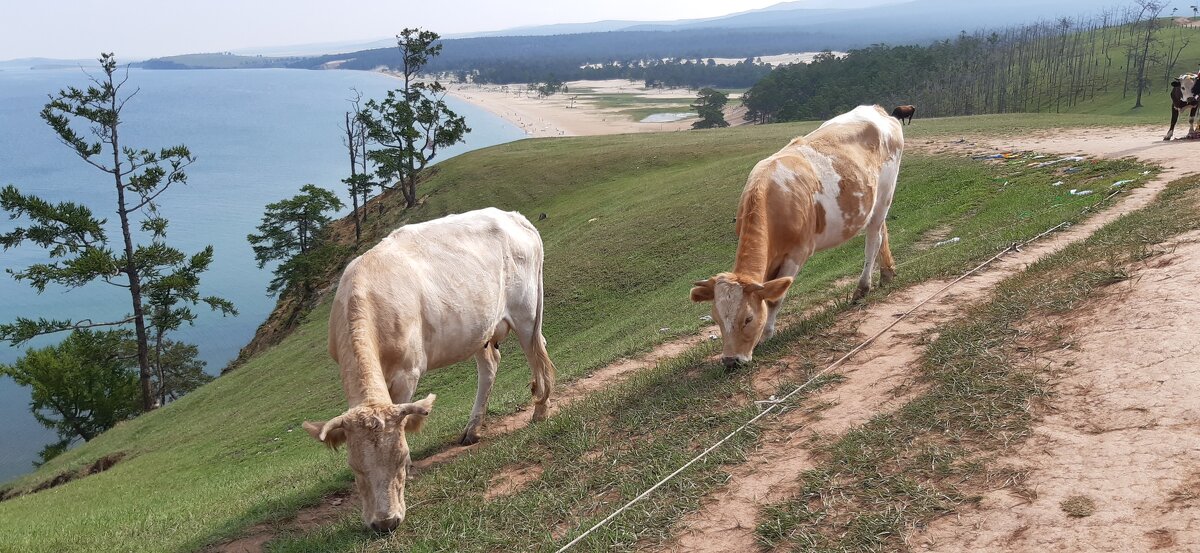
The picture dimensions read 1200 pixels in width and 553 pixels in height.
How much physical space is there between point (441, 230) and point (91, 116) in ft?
89.9

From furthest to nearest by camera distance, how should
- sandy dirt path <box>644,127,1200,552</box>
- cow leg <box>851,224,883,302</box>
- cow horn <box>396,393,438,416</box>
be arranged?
cow leg <box>851,224,883,302</box> < cow horn <box>396,393,438,416</box> < sandy dirt path <box>644,127,1200,552</box>

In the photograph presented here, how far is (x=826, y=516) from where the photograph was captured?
490 cm

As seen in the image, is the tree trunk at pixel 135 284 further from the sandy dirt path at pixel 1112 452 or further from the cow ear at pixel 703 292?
the sandy dirt path at pixel 1112 452

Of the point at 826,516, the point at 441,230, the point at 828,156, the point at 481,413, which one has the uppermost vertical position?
the point at 828,156

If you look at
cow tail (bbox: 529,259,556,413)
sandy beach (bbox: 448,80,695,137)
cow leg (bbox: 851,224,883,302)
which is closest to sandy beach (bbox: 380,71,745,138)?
sandy beach (bbox: 448,80,695,137)

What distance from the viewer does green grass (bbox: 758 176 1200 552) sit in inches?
187

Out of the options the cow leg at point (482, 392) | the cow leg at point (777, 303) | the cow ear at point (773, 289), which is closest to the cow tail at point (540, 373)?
the cow leg at point (482, 392)

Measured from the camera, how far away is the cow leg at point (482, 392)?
877 cm

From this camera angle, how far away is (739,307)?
7801mm

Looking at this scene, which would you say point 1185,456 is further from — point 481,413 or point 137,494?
point 137,494

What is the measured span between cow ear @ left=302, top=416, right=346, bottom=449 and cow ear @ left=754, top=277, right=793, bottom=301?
172 inches

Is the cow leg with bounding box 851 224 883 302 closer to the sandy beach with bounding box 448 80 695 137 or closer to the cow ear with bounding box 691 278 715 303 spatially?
the cow ear with bounding box 691 278 715 303

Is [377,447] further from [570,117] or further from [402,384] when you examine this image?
[570,117]

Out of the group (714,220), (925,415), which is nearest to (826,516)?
(925,415)
